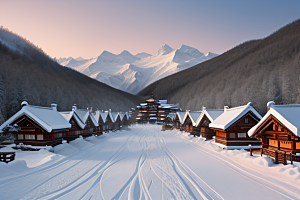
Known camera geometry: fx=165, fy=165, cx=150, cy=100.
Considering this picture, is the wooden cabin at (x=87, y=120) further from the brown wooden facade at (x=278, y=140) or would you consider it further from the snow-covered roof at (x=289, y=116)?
the snow-covered roof at (x=289, y=116)

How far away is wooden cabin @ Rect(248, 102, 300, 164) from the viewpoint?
11211 mm

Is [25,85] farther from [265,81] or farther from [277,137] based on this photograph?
[265,81]

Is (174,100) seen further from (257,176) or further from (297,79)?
(257,176)

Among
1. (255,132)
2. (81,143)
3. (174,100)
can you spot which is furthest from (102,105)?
(255,132)

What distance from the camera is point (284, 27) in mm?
112562

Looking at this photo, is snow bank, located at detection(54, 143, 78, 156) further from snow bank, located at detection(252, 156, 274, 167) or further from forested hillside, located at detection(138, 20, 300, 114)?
forested hillside, located at detection(138, 20, 300, 114)

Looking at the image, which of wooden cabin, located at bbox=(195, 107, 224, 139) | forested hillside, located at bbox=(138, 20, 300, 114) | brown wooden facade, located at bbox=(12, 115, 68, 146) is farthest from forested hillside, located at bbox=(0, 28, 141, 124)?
forested hillside, located at bbox=(138, 20, 300, 114)

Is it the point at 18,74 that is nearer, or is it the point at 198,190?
the point at 198,190

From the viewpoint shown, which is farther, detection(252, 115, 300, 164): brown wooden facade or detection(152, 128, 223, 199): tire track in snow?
detection(252, 115, 300, 164): brown wooden facade

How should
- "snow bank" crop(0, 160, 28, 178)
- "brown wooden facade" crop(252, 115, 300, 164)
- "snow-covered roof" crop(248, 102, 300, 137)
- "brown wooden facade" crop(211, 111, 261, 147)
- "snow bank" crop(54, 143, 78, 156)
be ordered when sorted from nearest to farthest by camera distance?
"snow-covered roof" crop(248, 102, 300, 137) → "snow bank" crop(0, 160, 28, 178) → "brown wooden facade" crop(252, 115, 300, 164) → "snow bank" crop(54, 143, 78, 156) → "brown wooden facade" crop(211, 111, 261, 147)

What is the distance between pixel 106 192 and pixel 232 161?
1159cm

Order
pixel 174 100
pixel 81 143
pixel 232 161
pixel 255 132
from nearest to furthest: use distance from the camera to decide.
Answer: pixel 255 132
pixel 232 161
pixel 81 143
pixel 174 100

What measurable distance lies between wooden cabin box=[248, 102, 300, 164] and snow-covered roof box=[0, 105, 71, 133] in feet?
68.2

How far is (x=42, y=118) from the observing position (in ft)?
62.0
